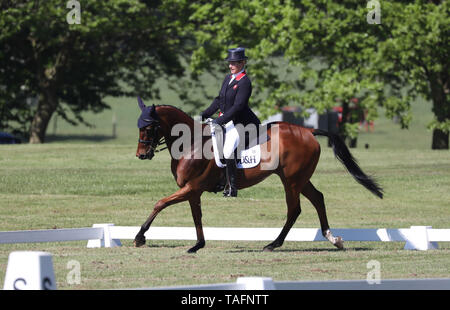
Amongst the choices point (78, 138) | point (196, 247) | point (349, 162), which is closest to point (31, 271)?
point (196, 247)

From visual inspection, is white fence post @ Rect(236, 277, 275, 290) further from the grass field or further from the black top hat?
the black top hat

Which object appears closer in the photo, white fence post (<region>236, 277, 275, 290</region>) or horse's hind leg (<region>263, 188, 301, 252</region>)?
white fence post (<region>236, 277, 275, 290</region>)

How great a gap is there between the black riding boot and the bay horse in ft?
0.58

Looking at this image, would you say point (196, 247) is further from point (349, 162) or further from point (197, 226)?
point (349, 162)

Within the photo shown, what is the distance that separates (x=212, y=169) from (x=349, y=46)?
80.2 ft

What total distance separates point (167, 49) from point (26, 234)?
1219 inches

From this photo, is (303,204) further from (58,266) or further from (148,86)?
(148,86)

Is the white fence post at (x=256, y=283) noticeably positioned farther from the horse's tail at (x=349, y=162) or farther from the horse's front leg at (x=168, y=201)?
the horse's tail at (x=349, y=162)

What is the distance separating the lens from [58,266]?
11.8 metres

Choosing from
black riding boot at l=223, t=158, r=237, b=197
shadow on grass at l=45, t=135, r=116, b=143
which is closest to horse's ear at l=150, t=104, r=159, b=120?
black riding boot at l=223, t=158, r=237, b=197

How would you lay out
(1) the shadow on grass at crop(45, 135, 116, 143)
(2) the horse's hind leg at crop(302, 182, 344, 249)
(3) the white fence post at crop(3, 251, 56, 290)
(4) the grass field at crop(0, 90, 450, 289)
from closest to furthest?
1. (3) the white fence post at crop(3, 251, 56, 290)
2. (4) the grass field at crop(0, 90, 450, 289)
3. (2) the horse's hind leg at crop(302, 182, 344, 249)
4. (1) the shadow on grass at crop(45, 135, 116, 143)

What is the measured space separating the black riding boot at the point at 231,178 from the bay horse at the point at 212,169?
18 centimetres

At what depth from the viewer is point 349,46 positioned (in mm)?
37281

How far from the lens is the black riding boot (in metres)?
13.8
